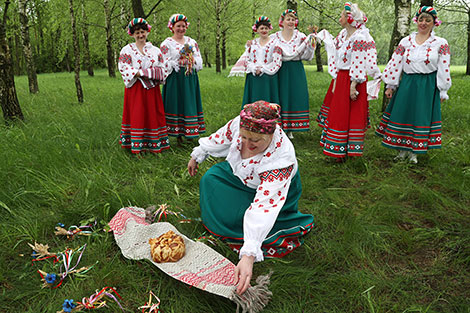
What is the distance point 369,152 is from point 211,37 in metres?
24.0

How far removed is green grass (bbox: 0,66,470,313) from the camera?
217cm

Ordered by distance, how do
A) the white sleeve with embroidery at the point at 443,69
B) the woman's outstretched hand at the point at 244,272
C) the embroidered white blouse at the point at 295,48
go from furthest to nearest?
the embroidered white blouse at the point at 295,48
the white sleeve with embroidery at the point at 443,69
the woman's outstretched hand at the point at 244,272

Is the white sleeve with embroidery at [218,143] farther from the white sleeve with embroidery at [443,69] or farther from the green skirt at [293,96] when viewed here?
the green skirt at [293,96]

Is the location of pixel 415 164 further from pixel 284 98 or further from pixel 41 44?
pixel 41 44

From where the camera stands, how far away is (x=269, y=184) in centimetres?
214

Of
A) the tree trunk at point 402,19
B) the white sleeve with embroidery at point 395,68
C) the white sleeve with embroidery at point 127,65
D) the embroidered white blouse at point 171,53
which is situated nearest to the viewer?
the white sleeve with embroidery at point 395,68

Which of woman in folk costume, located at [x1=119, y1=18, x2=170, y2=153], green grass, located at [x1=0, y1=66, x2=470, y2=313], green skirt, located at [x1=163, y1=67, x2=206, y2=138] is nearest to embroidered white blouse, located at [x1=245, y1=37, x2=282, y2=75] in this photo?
green skirt, located at [x1=163, y1=67, x2=206, y2=138]

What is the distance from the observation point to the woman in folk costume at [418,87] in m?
4.04

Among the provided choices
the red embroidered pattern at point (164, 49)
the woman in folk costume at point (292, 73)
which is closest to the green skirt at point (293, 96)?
the woman in folk costume at point (292, 73)

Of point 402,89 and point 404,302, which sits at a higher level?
point 402,89

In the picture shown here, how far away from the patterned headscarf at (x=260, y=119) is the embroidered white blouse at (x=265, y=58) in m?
3.37

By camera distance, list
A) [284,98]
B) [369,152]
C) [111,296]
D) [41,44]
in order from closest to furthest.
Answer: [111,296]
[369,152]
[284,98]
[41,44]

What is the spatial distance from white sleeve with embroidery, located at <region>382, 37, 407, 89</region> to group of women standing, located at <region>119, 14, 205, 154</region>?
274 cm

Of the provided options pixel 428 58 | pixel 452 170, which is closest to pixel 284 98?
pixel 428 58
